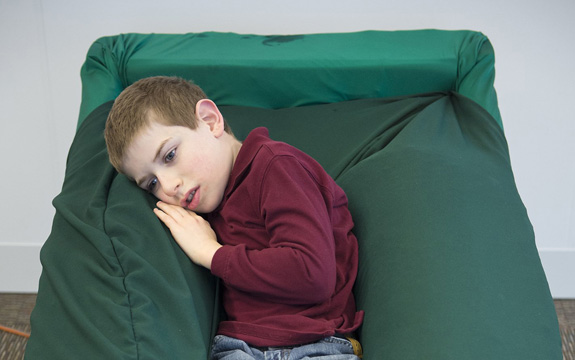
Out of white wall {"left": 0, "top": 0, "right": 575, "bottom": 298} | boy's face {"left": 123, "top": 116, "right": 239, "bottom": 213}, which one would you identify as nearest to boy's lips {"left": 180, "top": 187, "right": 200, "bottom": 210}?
boy's face {"left": 123, "top": 116, "right": 239, "bottom": 213}

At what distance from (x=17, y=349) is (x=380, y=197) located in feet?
4.34

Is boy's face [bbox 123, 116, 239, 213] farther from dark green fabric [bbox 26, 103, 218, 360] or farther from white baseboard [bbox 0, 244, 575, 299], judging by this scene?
white baseboard [bbox 0, 244, 575, 299]

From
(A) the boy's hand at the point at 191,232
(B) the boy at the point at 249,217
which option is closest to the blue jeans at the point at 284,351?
(B) the boy at the point at 249,217

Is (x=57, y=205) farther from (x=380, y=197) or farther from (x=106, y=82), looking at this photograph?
(x=380, y=197)

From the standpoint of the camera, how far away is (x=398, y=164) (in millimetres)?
1265

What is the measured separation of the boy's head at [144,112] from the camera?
1104 mm

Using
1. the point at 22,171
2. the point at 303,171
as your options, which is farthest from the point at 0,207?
the point at 303,171

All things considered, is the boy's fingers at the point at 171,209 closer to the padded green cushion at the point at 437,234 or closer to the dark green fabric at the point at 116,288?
the dark green fabric at the point at 116,288

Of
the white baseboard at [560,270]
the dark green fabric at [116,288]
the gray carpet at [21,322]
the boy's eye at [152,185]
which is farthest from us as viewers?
the white baseboard at [560,270]

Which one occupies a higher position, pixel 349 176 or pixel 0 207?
pixel 349 176

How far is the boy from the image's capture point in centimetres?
102

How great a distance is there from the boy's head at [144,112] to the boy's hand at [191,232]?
13cm

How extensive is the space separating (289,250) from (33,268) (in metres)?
1.53

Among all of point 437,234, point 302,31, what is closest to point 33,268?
point 302,31
